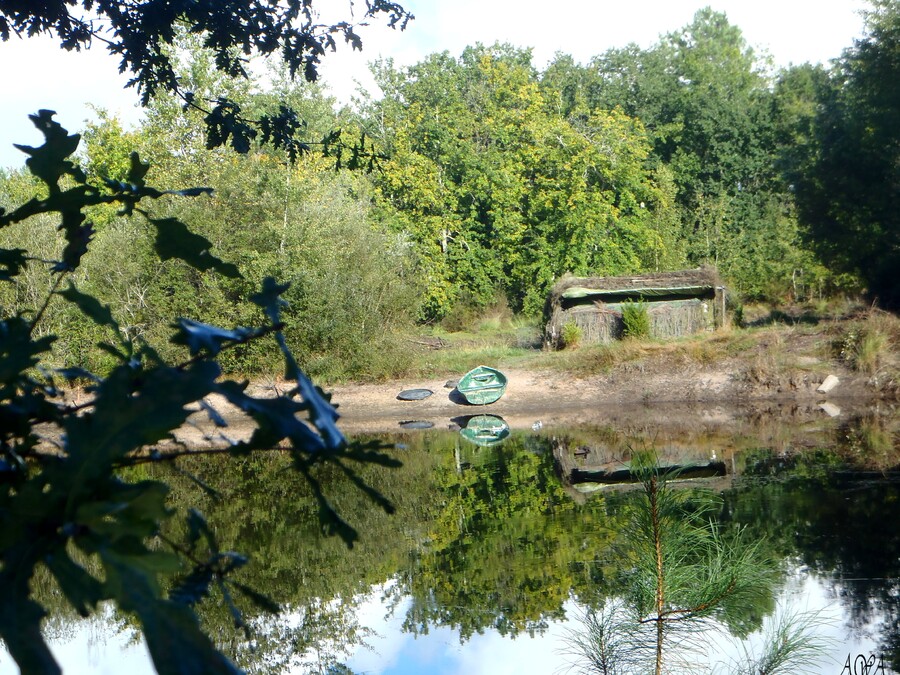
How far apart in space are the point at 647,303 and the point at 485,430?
8028mm

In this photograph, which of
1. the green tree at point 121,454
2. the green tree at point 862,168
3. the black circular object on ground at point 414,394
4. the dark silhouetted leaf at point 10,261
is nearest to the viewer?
the green tree at point 121,454

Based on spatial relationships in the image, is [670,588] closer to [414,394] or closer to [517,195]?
[414,394]

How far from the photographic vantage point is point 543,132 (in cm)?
3616

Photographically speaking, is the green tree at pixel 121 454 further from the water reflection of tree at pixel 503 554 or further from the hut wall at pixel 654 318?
the hut wall at pixel 654 318

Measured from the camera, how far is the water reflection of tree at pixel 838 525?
745 cm

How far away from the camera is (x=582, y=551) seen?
370 inches

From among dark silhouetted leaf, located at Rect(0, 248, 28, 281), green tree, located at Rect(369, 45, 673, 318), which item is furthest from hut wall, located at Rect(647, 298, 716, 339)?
dark silhouetted leaf, located at Rect(0, 248, 28, 281)

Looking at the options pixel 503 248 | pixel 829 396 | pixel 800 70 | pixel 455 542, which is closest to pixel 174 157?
pixel 503 248

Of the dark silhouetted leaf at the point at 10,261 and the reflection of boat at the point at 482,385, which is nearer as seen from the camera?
the dark silhouetted leaf at the point at 10,261

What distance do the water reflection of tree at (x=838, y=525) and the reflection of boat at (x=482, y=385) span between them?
860 centimetres

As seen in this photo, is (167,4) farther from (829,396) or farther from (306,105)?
(306,105)

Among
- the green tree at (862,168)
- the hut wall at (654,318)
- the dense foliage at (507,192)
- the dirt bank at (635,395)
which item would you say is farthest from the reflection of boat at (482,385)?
the green tree at (862,168)

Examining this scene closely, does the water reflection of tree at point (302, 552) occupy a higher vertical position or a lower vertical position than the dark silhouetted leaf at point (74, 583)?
lower

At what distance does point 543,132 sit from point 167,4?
101 ft
